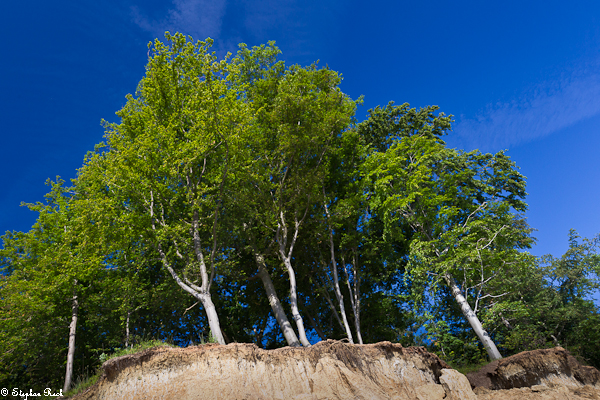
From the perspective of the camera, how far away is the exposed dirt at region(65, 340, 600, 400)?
813 centimetres

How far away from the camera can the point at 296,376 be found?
9.02 metres

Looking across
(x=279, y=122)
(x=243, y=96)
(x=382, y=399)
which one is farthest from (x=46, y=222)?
(x=382, y=399)

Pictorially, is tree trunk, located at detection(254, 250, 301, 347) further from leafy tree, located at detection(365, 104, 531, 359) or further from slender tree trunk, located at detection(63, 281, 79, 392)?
slender tree trunk, located at detection(63, 281, 79, 392)

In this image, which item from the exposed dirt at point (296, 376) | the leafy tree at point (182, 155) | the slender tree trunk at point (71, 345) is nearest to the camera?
the exposed dirt at point (296, 376)

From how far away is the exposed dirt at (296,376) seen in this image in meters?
→ 8.13

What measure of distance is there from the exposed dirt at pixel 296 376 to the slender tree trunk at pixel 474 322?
3.34m

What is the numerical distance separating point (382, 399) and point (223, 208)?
36.6 feet

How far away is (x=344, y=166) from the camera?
2095 cm

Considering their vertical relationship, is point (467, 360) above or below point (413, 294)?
below

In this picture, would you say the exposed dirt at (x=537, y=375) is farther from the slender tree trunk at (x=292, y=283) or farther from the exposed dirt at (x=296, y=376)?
the slender tree trunk at (x=292, y=283)

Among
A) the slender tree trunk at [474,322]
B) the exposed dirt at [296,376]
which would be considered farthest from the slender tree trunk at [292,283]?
the slender tree trunk at [474,322]

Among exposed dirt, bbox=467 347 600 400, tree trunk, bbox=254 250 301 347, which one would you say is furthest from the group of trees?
exposed dirt, bbox=467 347 600 400

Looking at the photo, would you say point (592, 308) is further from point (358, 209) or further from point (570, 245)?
point (358, 209)

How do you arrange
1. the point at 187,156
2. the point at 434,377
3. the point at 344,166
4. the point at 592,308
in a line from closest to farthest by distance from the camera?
the point at 434,377 → the point at 187,156 → the point at 592,308 → the point at 344,166
